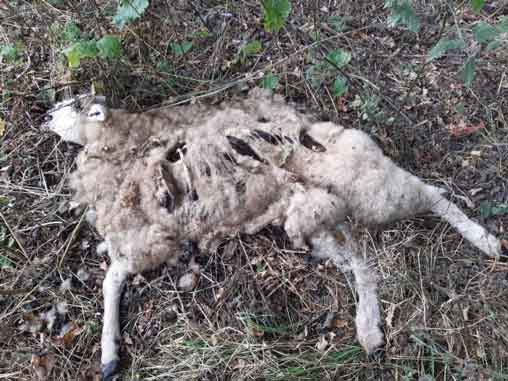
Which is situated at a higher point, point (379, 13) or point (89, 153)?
point (379, 13)

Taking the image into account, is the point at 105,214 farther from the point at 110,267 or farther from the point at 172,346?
the point at 172,346

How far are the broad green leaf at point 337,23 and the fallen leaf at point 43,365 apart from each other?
3.13 m

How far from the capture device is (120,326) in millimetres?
2820

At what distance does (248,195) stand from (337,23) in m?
1.71

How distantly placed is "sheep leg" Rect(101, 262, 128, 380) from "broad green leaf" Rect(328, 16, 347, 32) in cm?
249

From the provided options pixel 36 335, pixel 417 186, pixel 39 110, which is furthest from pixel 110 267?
pixel 417 186

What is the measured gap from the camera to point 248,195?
2756mm

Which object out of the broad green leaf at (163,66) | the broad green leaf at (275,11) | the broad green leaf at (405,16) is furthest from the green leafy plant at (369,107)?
the broad green leaf at (163,66)

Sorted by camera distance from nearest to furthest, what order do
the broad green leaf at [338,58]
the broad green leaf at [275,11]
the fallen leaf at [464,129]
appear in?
the broad green leaf at [275,11]
the broad green leaf at [338,58]
the fallen leaf at [464,129]

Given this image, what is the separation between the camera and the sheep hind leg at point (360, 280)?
2.57m

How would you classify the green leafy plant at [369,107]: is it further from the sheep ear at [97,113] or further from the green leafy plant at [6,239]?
the green leafy plant at [6,239]

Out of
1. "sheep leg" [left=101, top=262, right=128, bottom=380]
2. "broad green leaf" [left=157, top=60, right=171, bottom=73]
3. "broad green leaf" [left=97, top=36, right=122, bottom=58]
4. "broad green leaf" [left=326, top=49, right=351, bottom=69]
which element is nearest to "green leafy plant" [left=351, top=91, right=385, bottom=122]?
"broad green leaf" [left=326, top=49, right=351, bottom=69]

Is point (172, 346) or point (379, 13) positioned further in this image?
point (379, 13)

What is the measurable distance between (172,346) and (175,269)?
0.49m
